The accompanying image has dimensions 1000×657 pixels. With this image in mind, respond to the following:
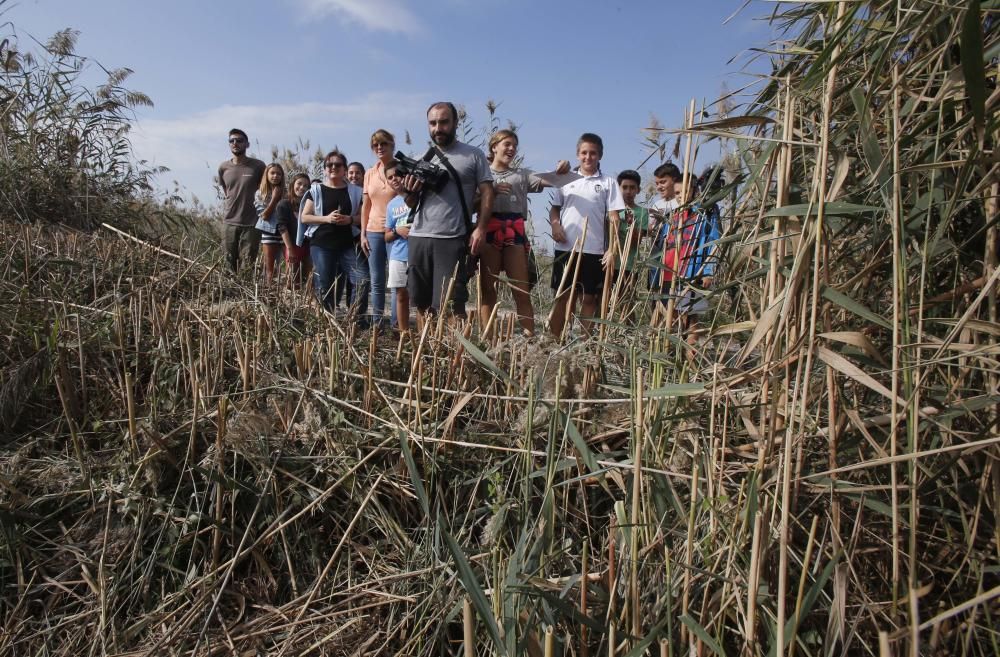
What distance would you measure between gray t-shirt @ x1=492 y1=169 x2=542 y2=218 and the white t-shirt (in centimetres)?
21

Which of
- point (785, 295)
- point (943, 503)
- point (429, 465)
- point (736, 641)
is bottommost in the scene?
point (736, 641)

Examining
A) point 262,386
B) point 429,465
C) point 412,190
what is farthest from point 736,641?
point 412,190

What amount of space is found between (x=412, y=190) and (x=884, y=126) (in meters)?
2.53

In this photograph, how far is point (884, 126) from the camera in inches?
51.7

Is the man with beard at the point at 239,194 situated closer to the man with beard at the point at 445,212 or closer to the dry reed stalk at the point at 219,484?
the man with beard at the point at 445,212

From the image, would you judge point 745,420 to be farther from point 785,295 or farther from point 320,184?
point 320,184

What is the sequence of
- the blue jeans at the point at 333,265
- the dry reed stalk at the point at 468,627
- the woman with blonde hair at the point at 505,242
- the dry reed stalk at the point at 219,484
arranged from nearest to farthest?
the dry reed stalk at the point at 468,627
the dry reed stalk at the point at 219,484
the woman with blonde hair at the point at 505,242
the blue jeans at the point at 333,265

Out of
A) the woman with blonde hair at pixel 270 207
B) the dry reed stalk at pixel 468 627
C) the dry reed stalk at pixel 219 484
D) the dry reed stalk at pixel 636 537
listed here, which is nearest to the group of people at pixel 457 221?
the woman with blonde hair at pixel 270 207

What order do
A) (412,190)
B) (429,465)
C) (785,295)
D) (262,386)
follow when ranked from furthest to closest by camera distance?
(412,190), (262,386), (429,465), (785,295)

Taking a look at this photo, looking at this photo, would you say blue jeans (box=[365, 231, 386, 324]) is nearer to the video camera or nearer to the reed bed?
the video camera

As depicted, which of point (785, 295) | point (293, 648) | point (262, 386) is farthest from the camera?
point (262, 386)

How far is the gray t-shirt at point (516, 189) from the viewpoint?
150 inches

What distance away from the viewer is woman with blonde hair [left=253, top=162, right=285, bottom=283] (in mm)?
5566

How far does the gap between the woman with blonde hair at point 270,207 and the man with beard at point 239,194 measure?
7 cm
